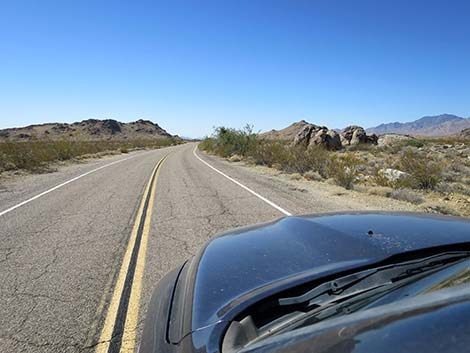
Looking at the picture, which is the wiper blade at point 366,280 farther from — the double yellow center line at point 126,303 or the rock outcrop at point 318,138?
the rock outcrop at point 318,138

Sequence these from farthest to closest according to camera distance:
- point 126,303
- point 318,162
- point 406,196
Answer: point 318,162, point 406,196, point 126,303

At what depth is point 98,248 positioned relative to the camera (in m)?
5.71

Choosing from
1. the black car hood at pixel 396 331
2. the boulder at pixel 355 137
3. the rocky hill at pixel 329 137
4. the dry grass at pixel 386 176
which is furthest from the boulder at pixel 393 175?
the boulder at pixel 355 137

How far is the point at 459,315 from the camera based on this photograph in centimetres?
120

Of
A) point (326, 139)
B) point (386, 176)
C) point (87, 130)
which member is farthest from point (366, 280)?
point (87, 130)

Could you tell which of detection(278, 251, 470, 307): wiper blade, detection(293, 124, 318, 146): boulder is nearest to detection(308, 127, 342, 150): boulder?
detection(293, 124, 318, 146): boulder

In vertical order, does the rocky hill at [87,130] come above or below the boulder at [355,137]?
above

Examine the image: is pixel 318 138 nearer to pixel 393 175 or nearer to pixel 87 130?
pixel 393 175

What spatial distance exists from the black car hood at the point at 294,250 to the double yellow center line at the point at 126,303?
4.04 ft

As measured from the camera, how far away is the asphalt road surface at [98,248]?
11.0 ft

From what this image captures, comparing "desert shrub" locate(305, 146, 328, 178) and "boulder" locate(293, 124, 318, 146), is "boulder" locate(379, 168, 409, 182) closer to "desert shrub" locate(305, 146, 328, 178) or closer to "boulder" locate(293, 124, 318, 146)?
"desert shrub" locate(305, 146, 328, 178)

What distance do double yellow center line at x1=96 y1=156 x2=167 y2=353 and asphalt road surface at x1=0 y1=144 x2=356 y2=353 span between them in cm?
1

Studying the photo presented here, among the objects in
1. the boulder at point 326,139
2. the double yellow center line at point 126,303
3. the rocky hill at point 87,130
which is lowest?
the double yellow center line at point 126,303

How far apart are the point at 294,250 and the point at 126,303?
7.64ft
